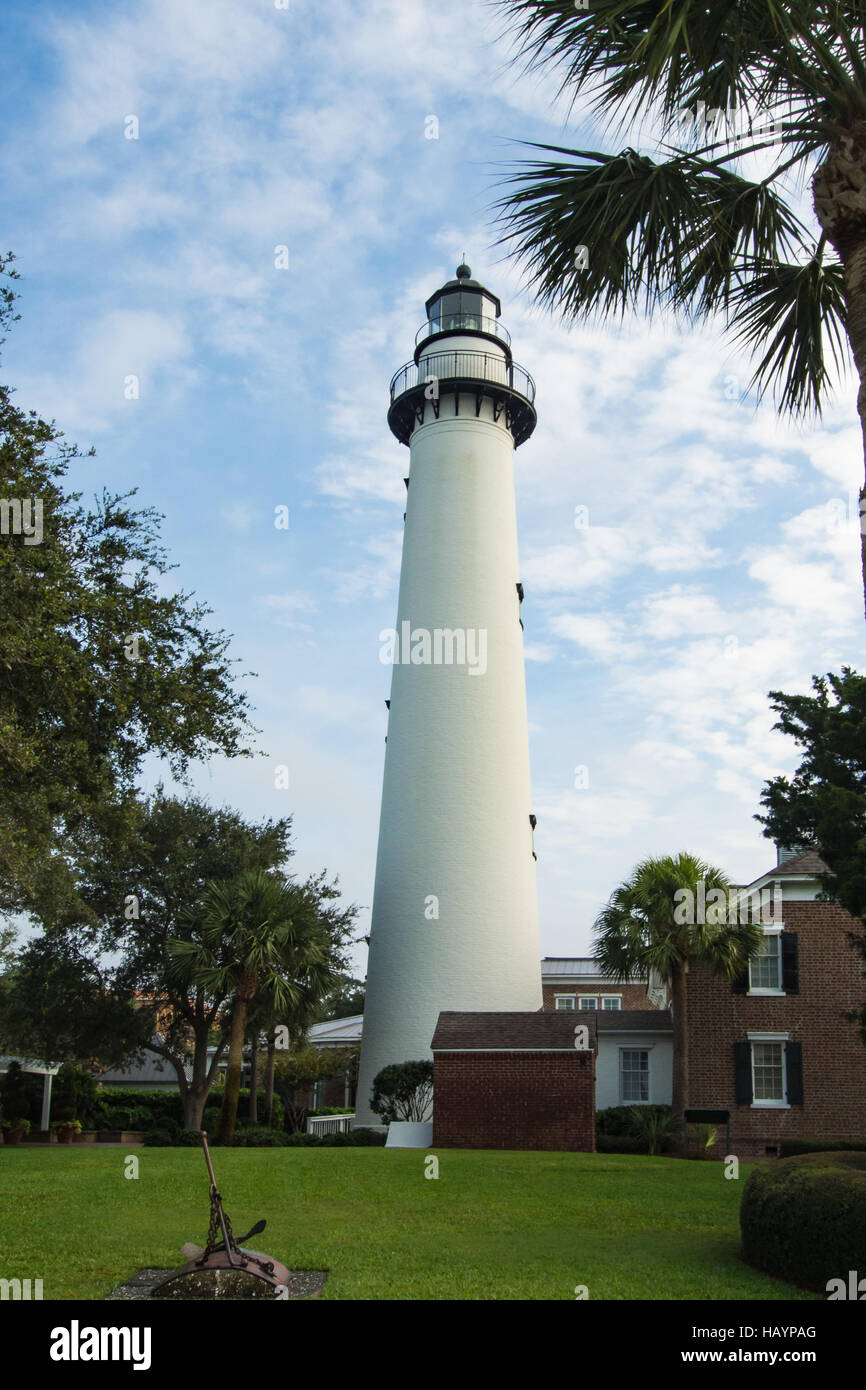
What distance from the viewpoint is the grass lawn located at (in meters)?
9.10

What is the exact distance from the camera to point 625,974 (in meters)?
26.9

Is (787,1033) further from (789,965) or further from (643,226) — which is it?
(643,226)

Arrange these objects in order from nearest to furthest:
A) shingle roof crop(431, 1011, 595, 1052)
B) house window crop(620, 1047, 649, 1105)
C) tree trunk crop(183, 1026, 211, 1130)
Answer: shingle roof crop(431, 1011, 595, 1052)
house window crop(620, 1047, 649, 1105)
tree trunk crop(183, 1026, 211, 1130)

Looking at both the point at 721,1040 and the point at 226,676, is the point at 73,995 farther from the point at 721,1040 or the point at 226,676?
the point at 226,676

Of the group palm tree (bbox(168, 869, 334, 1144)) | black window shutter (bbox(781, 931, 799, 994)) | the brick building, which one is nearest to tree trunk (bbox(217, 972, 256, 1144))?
palm tree (bbox(168, 869, 334, 1144))

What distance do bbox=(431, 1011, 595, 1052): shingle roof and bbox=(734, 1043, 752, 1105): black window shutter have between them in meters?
6.53

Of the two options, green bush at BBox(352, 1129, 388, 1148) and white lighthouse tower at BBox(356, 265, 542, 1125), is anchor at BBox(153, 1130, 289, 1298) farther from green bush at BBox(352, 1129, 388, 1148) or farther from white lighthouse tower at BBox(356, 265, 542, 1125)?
white lighthouse tower at BBox(356, 265, 542, 1125)

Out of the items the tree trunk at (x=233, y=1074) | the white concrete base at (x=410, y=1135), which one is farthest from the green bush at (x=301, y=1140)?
the white concrete base at (x=410, y=1135)

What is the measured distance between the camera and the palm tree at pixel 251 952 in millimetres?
24625

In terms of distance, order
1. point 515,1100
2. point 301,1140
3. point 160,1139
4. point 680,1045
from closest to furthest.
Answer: point 515,1100
point 160,1139
point 301,1140
point 680,1045

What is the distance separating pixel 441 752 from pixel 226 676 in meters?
14.2

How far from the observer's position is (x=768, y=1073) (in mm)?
28688

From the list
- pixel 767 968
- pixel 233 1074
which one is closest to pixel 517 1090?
pixel 233 1074

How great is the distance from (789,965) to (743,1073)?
9.67 ft
